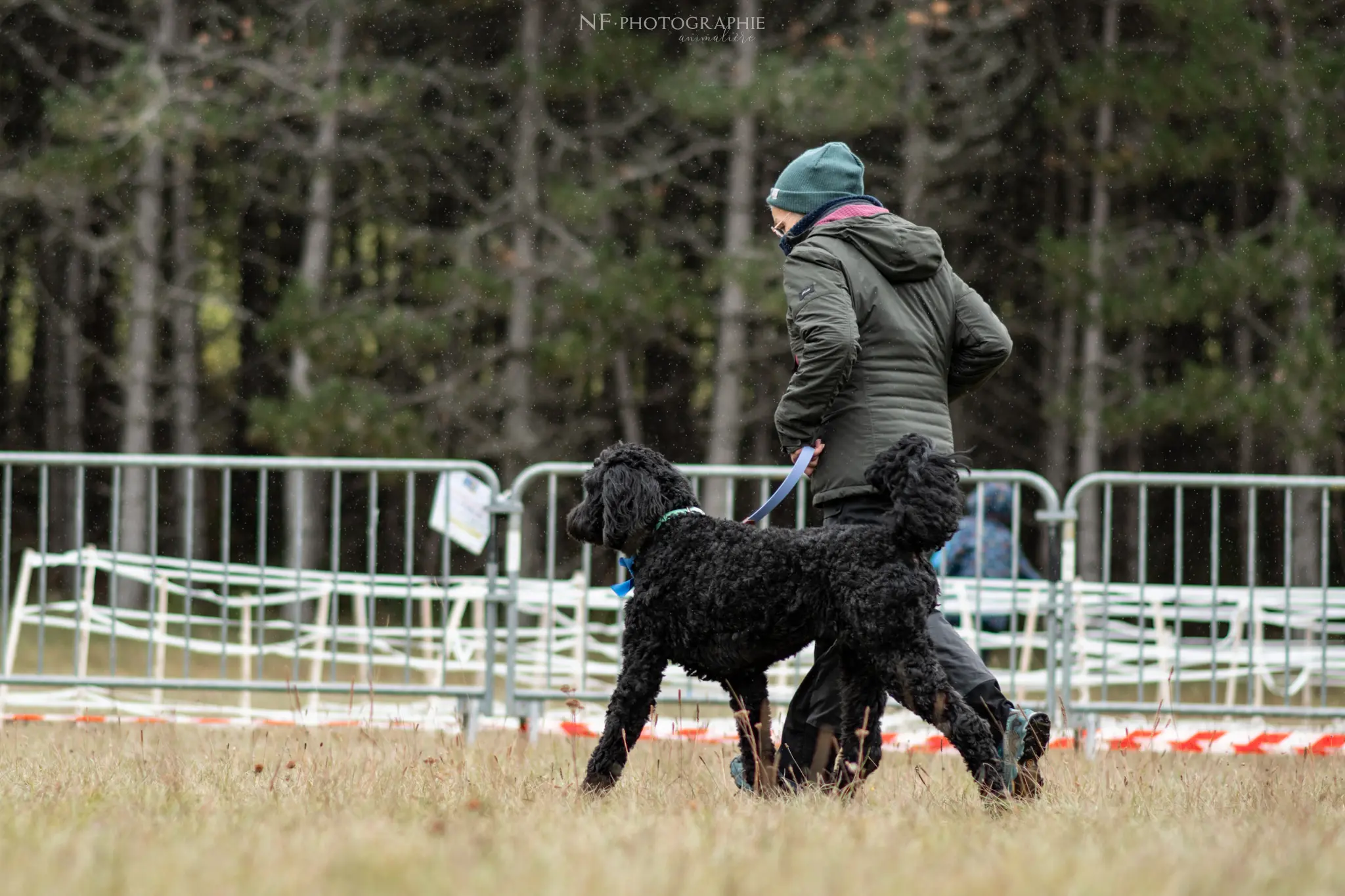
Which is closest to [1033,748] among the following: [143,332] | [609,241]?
[609,241]

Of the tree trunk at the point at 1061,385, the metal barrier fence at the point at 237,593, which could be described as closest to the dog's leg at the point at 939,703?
the metal barrier fence at the point at 237,593

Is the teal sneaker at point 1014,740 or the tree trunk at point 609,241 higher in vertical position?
the tree trunk at point 609,241

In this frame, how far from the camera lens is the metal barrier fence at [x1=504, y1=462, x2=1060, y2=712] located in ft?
22.5

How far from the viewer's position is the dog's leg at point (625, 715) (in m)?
4.32

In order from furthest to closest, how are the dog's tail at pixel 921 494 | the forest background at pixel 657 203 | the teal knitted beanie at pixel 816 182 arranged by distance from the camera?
the forest background at pixel 657 203 < the teal knitted beanie at pixel 816 182 < the dog's tail at pixel 921 494

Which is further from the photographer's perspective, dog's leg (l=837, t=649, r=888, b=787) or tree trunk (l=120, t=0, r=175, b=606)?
tree trunk (l=120, t=0, r=175, b=606)

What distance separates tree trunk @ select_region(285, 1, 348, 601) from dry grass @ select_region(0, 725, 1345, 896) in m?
10.5

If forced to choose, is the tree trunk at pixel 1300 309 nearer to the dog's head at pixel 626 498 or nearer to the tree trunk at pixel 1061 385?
the tree trunk at pixel 1061 385

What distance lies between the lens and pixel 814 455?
4.50m

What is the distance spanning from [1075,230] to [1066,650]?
37.5ft

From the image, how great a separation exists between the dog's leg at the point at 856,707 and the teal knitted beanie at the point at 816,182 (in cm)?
134

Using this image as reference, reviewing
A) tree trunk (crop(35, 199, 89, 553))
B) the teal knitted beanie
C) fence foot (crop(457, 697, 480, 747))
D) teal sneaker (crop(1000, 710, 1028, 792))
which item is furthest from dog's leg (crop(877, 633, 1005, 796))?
tree trunk (crop(35, 199, 89, 553))

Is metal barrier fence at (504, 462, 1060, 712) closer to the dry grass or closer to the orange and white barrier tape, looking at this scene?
the orange and white barrier tape

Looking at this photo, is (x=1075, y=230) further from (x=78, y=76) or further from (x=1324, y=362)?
(x=78, y=76)
